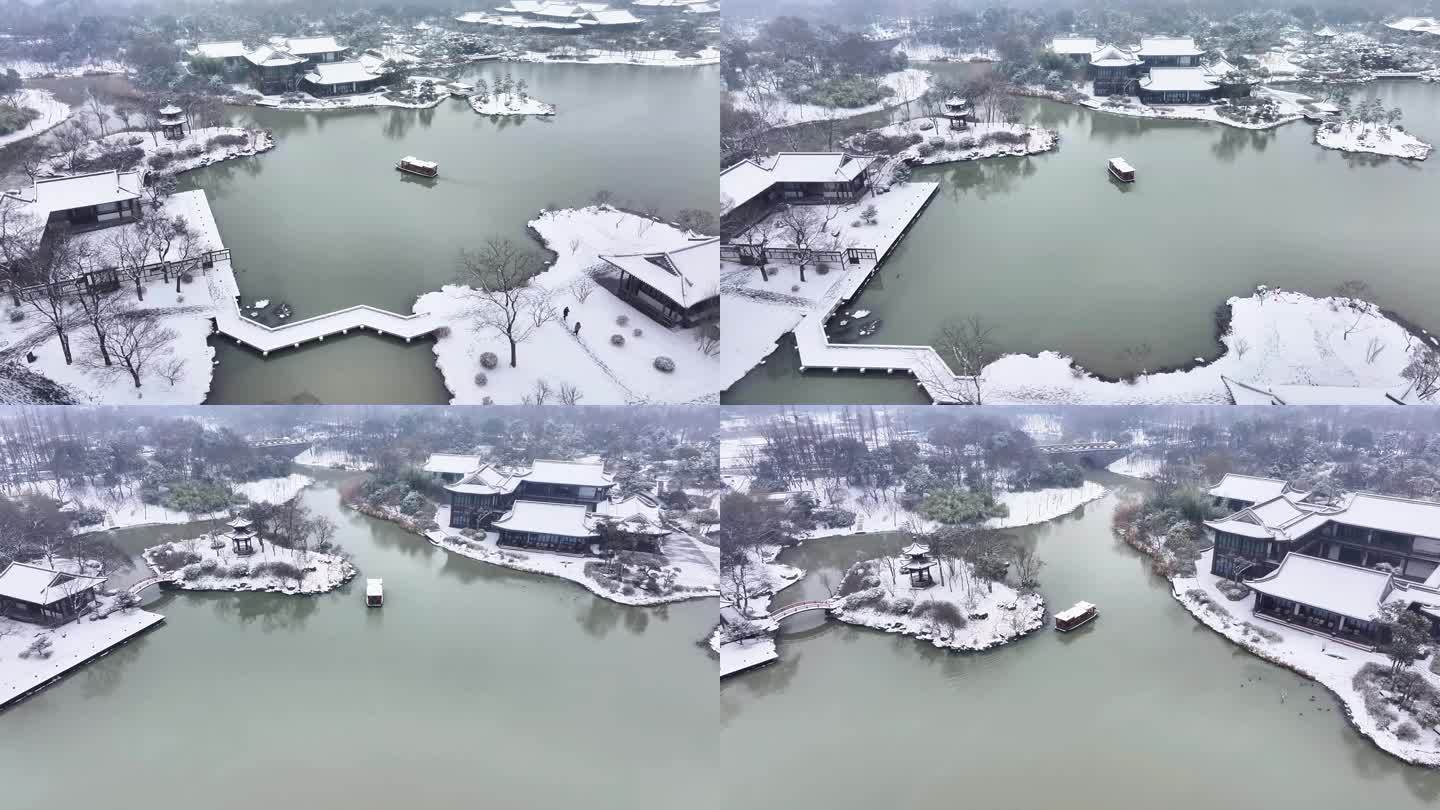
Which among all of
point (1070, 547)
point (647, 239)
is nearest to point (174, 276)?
point (647, 239)

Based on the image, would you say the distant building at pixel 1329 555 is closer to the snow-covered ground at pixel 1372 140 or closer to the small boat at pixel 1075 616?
the small boat at pixel 1075 616

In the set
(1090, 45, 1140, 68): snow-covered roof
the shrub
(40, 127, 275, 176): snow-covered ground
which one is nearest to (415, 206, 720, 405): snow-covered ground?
the shrub

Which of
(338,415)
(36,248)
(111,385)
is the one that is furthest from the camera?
(338,415)

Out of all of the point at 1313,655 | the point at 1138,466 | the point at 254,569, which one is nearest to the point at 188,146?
the point at 254,569

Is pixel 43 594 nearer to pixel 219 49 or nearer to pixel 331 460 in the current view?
pixel 331 460

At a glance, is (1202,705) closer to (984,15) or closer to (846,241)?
(846,241)
